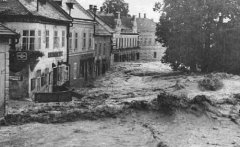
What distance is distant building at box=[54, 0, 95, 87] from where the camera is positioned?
3806 cm

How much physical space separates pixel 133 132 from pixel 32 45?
11.4m

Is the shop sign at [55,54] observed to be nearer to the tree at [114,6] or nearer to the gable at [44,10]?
the gable at [44,10]

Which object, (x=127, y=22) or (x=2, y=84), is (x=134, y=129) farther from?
(x=127, y=22)

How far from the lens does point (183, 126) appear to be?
21.6 m

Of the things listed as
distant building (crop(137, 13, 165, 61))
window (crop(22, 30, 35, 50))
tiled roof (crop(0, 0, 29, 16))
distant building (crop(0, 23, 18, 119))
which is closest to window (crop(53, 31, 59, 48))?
window (crop(22, 30, 35, 50))

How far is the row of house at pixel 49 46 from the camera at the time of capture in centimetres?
2606

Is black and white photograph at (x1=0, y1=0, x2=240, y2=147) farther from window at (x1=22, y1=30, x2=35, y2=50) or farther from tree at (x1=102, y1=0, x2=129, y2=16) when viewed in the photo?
tree at (x1=102, y1=0, x2=129, y2=16)

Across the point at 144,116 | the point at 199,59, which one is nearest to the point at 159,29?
the point at 199,59

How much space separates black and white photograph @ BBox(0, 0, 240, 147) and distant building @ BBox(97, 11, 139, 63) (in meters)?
13.5

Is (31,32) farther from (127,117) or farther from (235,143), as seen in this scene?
(235,143)

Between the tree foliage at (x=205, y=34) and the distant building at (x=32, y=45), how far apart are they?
55.2ft

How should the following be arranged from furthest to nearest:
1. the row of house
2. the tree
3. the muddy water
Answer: the tree < the row of house < the muddy water

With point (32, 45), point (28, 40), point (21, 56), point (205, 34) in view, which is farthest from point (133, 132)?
point (205, 34)

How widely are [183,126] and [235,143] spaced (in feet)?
11.9
